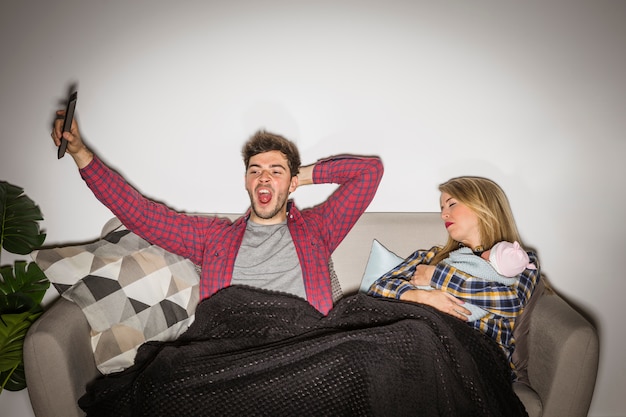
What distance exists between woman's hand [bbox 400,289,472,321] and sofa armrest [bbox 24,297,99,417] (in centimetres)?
113

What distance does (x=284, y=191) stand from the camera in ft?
5.46

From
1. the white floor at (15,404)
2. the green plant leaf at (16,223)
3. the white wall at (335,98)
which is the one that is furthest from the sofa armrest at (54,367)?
the white floor at (15,404)

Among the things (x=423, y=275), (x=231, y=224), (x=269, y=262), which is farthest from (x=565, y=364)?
(x=231, y=224)

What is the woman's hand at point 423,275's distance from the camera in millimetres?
1496

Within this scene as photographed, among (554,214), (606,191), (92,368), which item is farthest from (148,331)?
(606,191)

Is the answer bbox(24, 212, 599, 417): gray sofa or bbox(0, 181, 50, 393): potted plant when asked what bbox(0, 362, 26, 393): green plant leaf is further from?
bbox(24, 212, 599, 417): gray sofa

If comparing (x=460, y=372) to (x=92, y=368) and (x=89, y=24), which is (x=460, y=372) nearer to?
(x=92, y=368)

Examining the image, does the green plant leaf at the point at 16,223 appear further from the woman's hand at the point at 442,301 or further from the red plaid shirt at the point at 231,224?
the woman's hand at the point at 442,301

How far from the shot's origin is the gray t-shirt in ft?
5.24

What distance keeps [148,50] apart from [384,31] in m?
1.05

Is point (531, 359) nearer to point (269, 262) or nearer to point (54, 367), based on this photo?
point (269, 262)

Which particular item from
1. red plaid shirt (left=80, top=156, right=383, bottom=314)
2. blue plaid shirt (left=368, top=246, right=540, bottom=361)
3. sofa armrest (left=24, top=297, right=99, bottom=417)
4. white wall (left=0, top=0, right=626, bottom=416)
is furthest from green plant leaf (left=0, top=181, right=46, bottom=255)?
blue plaid shirt (left=368, top=246, right=540, bottom=361)

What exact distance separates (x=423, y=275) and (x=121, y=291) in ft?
3.63

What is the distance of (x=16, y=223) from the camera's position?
64.4 inches
